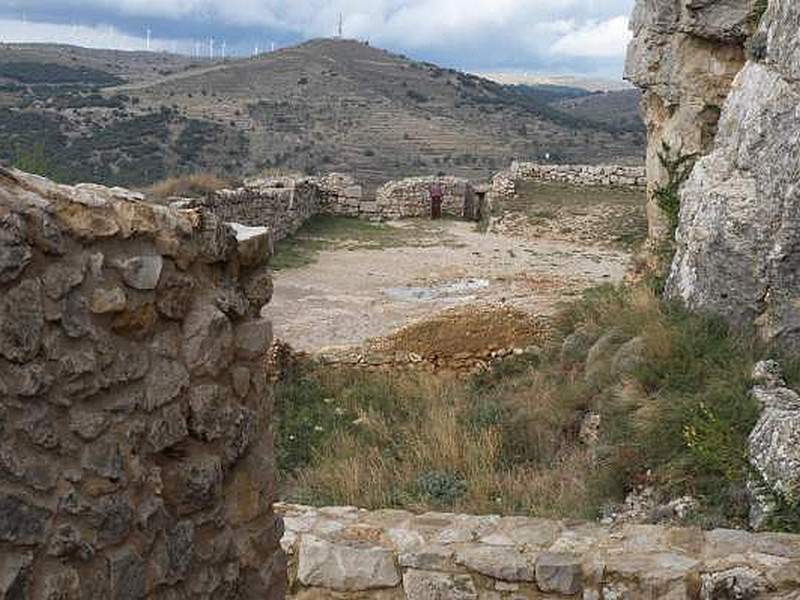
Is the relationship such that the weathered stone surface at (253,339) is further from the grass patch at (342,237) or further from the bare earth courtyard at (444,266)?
the grass patch at (342,237)

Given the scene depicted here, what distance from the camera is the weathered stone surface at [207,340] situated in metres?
2.72

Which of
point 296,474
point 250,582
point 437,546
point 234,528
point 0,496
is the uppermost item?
point 0,496

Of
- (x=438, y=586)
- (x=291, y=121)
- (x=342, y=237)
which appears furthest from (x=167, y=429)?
(x=291, y=121)

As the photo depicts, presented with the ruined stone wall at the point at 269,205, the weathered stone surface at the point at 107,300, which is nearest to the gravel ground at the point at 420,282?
the ruined stone wall at the point at 269,205

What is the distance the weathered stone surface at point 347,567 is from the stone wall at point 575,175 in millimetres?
14842

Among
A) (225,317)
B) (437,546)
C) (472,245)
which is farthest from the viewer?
(472,245)

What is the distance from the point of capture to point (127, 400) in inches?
97.2

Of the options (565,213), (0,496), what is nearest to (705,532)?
(0,496)

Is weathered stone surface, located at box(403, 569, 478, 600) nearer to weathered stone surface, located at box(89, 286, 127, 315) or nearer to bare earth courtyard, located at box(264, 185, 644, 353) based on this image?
weathered stone surface, located at box(89, 286, 127, 315)

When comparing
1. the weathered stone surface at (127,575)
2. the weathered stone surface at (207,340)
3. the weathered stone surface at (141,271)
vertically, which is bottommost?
the weathered stone surface at (127,575)

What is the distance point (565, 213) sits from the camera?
17.2m

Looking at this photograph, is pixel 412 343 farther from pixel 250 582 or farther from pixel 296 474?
pixel 250 582

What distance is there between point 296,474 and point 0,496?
494cm

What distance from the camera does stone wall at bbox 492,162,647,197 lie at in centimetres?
1914
